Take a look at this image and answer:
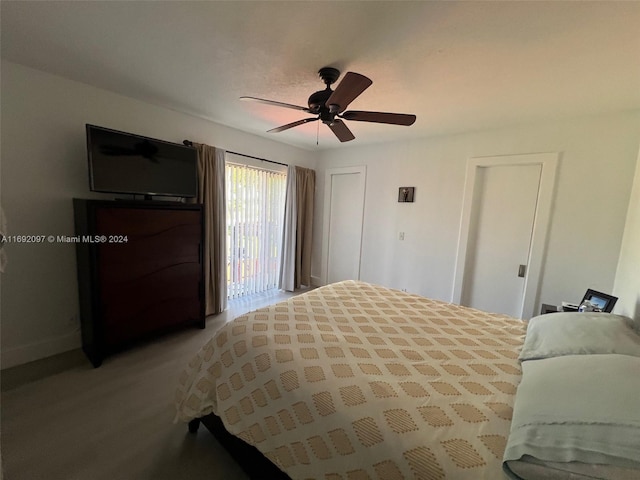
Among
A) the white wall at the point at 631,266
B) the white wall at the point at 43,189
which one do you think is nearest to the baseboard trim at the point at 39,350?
the white wall at the point at 43,189

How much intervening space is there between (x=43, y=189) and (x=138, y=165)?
28.9 inches

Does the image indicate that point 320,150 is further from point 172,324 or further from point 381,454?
point 381,454

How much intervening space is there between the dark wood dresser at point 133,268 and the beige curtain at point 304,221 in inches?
71.3

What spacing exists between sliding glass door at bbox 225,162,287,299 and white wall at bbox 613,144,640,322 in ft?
12.4

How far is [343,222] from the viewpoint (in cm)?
433

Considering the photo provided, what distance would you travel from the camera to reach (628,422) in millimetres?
723

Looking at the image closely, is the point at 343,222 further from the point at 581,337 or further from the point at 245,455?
the point at 245,455

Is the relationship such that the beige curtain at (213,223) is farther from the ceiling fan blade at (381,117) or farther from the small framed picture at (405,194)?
the small framed picture at (405,194)

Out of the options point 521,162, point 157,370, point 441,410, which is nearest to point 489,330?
point 441,410

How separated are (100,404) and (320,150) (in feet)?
13.4

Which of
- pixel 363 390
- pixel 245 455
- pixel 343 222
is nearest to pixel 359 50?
pixel 363 390

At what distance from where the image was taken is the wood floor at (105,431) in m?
1.39

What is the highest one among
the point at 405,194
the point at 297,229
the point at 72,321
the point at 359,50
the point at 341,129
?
the point at 359,50

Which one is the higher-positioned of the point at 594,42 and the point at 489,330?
the point at 594,42
